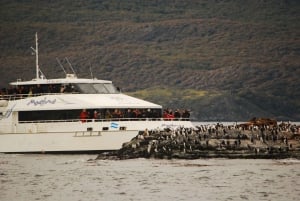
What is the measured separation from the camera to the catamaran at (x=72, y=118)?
67562 mm

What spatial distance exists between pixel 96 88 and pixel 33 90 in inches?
138

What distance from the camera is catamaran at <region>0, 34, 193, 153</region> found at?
67.6 m

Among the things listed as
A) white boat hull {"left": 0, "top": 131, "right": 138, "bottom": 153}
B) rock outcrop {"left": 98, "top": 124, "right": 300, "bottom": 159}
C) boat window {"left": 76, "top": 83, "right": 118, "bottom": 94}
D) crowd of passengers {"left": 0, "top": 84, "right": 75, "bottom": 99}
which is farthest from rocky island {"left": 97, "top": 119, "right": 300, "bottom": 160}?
crowd of passengers {"left": 0, "top": 84, "right": 75, "bottom": 99}

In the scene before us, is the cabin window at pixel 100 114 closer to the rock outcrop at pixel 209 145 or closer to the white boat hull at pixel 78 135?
the white boat hull at pixel 78 135

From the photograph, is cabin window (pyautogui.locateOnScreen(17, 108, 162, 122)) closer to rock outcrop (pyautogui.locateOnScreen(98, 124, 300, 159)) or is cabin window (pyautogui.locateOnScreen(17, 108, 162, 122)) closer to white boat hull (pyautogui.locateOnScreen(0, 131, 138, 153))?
white boat hull (pyautogui.locateOnScreen(0, 131, 138, 153))

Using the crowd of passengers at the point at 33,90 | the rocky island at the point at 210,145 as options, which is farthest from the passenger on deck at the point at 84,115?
the rocky island at the point at 210,145

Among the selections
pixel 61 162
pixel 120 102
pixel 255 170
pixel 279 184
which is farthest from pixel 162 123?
pixel 279 184

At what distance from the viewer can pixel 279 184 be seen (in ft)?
171

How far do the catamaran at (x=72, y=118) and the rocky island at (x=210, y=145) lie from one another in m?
3.01

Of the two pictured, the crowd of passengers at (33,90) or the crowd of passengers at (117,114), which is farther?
the crowd of passengers at (33,90)

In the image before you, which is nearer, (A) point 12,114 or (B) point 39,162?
(B) point 39,162

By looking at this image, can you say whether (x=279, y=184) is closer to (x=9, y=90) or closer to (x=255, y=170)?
(x=255, y=170)

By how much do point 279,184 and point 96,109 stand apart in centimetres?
1786

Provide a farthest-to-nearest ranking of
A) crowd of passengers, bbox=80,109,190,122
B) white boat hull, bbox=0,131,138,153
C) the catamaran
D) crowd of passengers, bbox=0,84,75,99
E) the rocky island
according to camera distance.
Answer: crowd of passengers, bbox=0,84,75,99 → crowd of passengers, bbox=80,109,190,122 → the catamaran → white boat hull, bbox=0,131,138,153 → the rocky island
